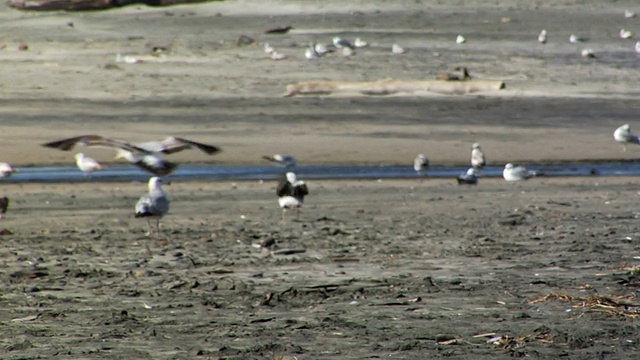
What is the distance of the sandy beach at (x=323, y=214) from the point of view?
544 cm

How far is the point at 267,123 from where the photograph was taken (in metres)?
16.0

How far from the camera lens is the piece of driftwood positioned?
1806cm

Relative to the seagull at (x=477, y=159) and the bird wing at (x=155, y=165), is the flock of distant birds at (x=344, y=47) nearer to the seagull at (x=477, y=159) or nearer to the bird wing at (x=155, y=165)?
the seagull at (x=477, y=159)

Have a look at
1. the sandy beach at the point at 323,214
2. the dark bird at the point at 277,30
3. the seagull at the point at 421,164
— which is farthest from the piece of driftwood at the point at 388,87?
the dark bird at the point at 277,30

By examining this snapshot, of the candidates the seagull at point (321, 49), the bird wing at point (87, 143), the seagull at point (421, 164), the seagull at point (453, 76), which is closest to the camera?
the bird wing at point (87, 143)

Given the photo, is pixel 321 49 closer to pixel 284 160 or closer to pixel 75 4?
pixel 75 4

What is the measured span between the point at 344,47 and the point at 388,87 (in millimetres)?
4800

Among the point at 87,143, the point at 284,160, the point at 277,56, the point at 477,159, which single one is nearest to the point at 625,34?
the point at 277,56

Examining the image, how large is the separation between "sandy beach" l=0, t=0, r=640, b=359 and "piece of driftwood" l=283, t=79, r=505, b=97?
0.23 meters

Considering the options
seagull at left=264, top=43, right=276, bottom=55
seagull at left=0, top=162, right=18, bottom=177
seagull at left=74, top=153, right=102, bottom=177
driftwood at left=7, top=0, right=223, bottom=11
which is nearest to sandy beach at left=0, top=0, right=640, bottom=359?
seagull at left=264, top=43, right=276, bottom=55

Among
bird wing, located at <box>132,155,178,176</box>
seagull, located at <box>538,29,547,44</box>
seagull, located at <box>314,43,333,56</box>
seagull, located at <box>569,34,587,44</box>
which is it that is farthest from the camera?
seagull, located at <box>569,34,587,44</box>

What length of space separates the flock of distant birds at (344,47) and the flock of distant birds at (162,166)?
8132 mm

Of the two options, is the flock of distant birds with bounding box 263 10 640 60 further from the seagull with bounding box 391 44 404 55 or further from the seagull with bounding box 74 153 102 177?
the seagull with bounding box 74 153 102 177

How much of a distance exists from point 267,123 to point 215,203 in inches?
219
